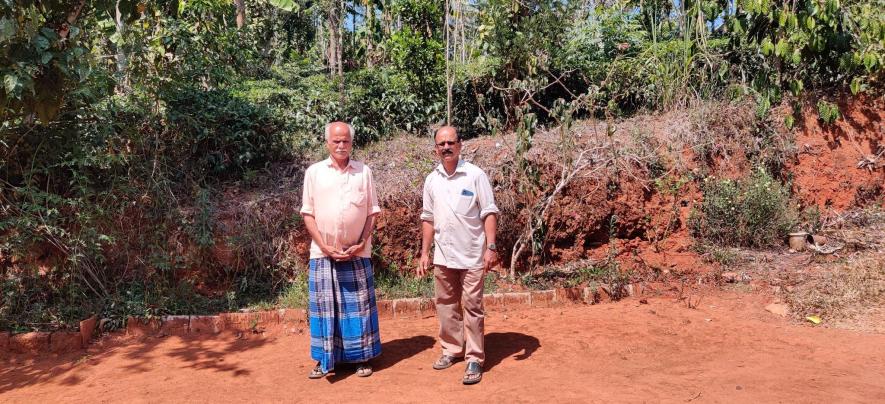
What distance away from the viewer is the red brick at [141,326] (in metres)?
5.27

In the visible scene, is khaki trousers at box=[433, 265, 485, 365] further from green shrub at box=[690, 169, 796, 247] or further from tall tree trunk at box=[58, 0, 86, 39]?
green shrub at box=[690, 169, 796, 247]

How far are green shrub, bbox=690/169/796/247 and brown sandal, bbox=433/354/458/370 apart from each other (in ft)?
11.8

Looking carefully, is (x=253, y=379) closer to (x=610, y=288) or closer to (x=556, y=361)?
(x=556, y=361)

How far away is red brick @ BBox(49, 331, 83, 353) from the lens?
5.00m

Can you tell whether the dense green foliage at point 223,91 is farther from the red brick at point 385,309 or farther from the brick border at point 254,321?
the red brick at point 385,309

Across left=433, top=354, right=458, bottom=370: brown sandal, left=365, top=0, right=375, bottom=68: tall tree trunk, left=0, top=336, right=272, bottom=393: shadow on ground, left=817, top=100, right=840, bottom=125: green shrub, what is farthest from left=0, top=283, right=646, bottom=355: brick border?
left=365, top=0, right=375, bottom=68: tall tree trunk

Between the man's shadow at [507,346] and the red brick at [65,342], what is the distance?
332 cm

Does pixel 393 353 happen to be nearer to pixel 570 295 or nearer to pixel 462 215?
pixel 462 215

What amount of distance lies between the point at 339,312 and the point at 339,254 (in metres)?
0.43

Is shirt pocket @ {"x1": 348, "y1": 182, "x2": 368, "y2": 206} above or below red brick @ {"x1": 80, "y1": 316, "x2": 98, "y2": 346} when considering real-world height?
above

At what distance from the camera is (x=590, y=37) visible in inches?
356

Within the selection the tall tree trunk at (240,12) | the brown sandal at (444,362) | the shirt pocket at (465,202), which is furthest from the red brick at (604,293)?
the tall tree trunk at (240,12)

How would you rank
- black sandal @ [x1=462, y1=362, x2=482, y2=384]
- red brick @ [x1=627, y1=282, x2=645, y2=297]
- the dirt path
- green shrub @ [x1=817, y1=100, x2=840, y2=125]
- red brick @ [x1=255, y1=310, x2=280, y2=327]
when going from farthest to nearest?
green shrub @ [x1=817, y1=100, x2=840, y2=125], red brick @ [x1=627, y1=282, x2=645, y2=297], red brick @ [x1=255, y1=310, x2=280, y2=327], black sandal @ [x1=462, y1=362, x2=482, y2=384], the dirt path

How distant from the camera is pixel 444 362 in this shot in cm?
424
